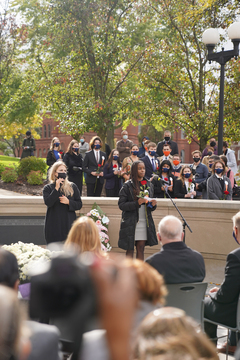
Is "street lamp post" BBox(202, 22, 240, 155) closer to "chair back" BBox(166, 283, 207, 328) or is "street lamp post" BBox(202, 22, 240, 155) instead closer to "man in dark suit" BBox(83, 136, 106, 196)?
"man in dark suit" BBox(83, 136, 106, 196)

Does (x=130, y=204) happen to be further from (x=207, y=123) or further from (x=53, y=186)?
(x=207, y=123)

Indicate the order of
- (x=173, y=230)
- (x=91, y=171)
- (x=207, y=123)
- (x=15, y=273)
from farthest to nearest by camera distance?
(x=207, y=123) < (x=91, y=171) < (x=173, y=230) < (x=15, y=273)

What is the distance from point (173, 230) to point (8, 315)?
9.73 ft

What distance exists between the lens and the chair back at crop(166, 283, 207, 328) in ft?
13.0

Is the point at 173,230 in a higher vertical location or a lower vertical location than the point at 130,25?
lower

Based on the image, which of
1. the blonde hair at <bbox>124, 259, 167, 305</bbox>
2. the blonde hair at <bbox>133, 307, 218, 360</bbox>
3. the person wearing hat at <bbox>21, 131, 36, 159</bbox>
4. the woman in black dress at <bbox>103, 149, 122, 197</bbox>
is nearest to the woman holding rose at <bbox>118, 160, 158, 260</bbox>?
the woman in black dress at <bbox>103, 149, 122, 197</bbox>

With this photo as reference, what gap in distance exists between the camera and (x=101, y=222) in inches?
328

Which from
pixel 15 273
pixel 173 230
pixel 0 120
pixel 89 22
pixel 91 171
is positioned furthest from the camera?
pixel 0 120

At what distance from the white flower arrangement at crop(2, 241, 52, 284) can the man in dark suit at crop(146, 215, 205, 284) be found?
110cm

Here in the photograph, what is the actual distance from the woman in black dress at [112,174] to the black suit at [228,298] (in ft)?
22.5

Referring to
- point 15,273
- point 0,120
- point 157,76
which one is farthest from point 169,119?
point 15,273

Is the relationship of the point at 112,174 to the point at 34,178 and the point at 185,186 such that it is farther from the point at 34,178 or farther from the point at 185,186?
the point at 34,178

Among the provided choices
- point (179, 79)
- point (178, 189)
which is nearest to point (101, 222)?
point (178, 189)

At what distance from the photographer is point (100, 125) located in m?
15.8
